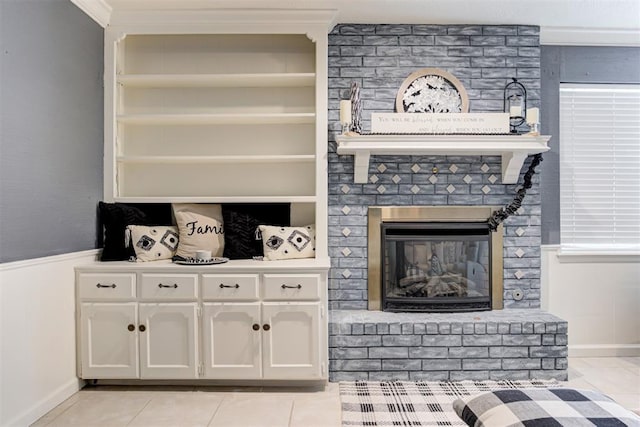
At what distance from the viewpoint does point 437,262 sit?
356 centimetres

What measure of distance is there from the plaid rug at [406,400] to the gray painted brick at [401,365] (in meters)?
0.08

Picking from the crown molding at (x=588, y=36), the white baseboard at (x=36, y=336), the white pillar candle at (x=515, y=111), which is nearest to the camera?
the white baseboard at (x=36, y=336)

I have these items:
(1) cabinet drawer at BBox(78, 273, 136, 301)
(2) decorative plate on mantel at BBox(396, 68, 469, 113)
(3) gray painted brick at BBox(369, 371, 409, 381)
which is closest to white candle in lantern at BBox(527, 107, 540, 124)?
(2) decorative plate on mantel at BBox(396, 68, 469, 113)

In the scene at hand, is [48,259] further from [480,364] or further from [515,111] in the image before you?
[515,111]

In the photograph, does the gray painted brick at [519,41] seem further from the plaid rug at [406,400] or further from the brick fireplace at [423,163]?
the plaid rug at [406,400]

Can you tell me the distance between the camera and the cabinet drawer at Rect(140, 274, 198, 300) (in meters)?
3.01

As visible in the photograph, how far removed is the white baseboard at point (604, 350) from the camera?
376 cm

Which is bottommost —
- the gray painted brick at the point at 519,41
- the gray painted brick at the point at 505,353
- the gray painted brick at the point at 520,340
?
the gray painted brick at the point at 505,353

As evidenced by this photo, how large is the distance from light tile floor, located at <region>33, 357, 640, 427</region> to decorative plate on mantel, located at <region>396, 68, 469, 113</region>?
195 centimetres

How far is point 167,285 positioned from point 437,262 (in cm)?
182

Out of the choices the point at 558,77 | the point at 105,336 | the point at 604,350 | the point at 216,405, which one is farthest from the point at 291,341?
the point at 558,77

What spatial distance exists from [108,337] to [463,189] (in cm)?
251

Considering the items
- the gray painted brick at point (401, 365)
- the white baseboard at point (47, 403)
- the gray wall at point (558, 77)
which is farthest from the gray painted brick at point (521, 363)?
the white baseboard at point (47, 403)

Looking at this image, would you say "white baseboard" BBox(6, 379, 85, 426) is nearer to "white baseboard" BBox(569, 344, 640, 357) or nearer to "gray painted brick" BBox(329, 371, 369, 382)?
"gray painted brick" BBox(329, 371, 369, 382)
